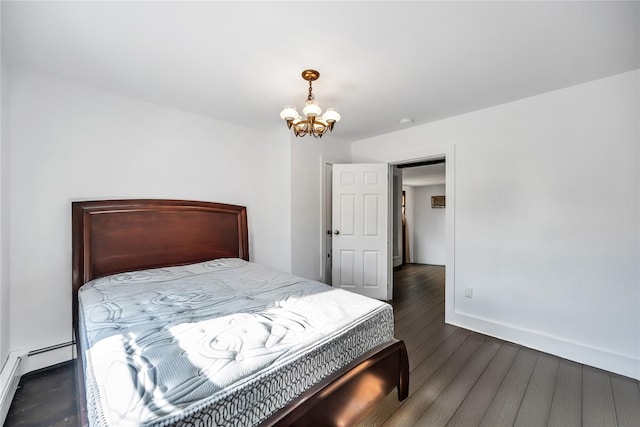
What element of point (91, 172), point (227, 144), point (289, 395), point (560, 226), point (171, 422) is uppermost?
point (227, 144)

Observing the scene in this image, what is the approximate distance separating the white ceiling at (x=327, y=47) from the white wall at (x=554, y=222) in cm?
29

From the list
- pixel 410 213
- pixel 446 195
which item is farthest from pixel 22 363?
pixel 410 213

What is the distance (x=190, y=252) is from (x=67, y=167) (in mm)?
1241

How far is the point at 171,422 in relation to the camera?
0.75 metres

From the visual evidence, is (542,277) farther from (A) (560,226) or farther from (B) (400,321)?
(B) (400,321)

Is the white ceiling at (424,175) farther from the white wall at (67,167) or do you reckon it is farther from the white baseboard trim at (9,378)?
the white baseboard trim at (9,378)

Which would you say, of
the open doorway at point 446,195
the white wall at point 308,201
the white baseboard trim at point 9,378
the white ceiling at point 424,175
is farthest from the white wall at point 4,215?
the white ceiling at point 424,175

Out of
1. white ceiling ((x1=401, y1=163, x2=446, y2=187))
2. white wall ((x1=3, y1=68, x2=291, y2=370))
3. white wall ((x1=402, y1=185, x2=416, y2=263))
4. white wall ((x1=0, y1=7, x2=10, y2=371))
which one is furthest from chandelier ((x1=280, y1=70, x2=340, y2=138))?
white wall ((x1=402, y1=185, x2=416, y2=263))

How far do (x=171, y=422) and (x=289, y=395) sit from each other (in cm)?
46

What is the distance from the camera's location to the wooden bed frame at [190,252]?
119cm

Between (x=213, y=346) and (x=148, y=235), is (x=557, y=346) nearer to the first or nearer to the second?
(x=213, y=346)

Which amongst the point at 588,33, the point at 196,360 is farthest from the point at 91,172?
the point at 588,33

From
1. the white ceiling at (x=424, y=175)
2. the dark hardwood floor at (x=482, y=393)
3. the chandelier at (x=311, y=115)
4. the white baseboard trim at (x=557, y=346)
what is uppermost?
the white ceiling at (x=424, y=175)

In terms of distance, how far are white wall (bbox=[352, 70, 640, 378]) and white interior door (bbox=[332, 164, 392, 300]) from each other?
91 cm
